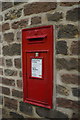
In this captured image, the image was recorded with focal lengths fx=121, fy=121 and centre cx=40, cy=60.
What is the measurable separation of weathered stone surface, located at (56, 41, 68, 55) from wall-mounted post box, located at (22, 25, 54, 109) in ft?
0.25

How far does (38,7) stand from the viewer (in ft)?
5.50

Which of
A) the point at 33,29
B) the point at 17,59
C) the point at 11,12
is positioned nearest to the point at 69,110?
the point at 17,59

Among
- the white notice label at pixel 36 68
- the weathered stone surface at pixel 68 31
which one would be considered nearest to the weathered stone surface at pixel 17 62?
the white notice label at pixel 36 68

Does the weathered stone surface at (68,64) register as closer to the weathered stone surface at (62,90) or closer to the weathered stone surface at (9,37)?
the weathered stone surface at (62,90)

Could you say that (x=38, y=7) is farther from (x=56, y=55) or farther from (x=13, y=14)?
(x=56, y=55)

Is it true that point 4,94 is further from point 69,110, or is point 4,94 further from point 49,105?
point 69,110

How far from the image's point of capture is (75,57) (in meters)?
1.43

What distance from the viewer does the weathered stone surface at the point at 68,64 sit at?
1.43 meters

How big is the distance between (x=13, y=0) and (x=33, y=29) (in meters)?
0.67

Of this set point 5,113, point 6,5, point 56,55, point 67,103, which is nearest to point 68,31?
point 56,55

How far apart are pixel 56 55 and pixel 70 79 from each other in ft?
1.13

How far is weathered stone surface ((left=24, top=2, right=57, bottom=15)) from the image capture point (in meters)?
1.57

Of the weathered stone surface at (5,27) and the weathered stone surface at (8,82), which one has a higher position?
the weathered stone surface at (5,27)

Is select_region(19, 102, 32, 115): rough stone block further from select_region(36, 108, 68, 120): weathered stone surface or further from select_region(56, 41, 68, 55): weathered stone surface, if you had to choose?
select_region(56, 41, 68, 55): weathered stone surface
